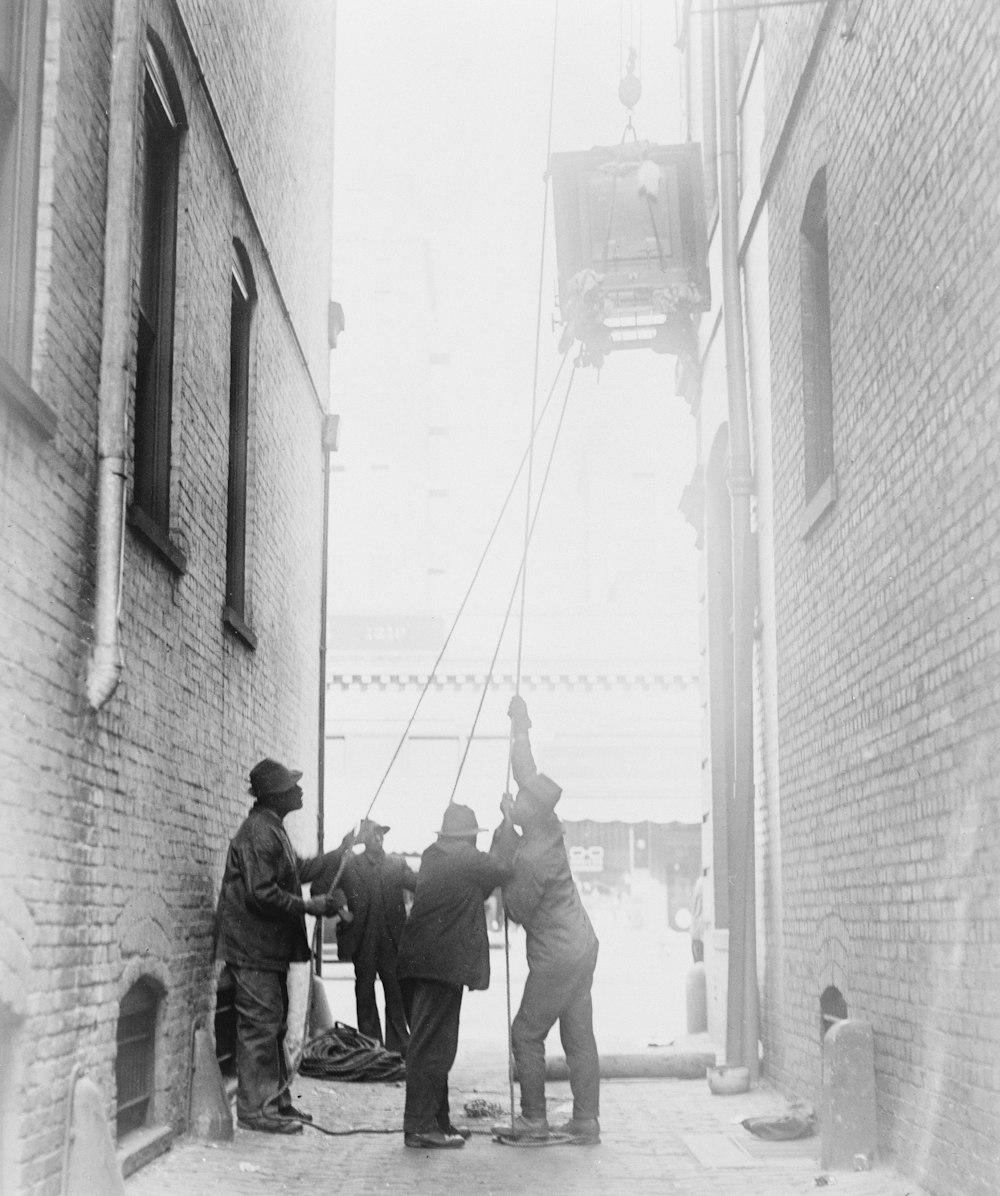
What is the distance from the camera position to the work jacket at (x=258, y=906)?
8.41m

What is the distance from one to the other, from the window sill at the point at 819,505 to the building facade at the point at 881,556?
1.1 inches

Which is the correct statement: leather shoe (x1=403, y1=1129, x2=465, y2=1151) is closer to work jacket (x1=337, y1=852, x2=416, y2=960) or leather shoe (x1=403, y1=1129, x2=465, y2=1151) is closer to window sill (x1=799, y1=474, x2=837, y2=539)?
window sill (x1=799, y1=474, x2=837, y2=539)

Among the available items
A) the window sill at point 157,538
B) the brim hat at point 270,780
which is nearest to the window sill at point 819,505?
the brim hat at point 270,780

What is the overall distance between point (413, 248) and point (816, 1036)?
1968 inches

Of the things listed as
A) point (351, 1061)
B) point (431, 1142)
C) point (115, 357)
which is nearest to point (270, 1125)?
point (431, 1142)

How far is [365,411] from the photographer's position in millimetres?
56719

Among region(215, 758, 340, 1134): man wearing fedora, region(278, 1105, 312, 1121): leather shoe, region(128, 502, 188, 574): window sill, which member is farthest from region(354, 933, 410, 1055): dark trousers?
region(128, 502, 188, 574): window sill

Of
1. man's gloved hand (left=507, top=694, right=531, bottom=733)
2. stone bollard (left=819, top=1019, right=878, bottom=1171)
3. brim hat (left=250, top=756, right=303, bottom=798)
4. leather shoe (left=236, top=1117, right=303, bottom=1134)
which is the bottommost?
leather shoe (left=236, top=1117, right=303, bottom=1134)

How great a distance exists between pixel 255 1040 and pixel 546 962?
1643mm

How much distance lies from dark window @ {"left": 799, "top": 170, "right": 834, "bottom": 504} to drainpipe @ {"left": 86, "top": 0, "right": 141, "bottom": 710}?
4.22 m

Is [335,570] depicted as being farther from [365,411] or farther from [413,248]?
[413,248]

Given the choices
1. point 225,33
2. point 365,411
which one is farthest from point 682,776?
point 225,33

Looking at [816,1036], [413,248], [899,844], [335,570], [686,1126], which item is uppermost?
[413,248]

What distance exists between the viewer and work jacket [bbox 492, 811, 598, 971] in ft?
29.1
